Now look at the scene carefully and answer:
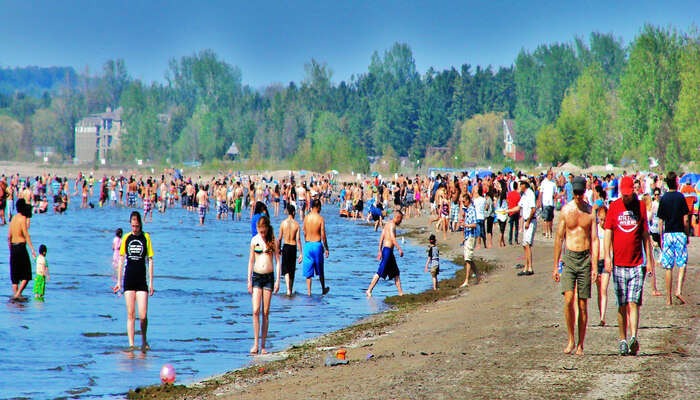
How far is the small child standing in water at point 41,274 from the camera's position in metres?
14.6

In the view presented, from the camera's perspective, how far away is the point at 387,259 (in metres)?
15.0

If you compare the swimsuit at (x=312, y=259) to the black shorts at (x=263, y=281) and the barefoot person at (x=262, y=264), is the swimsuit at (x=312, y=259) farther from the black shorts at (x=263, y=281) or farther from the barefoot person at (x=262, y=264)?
the black shorts at (x=263, y=281)

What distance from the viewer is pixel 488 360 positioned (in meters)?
8.72

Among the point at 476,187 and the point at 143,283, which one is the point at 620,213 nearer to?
the point at 143,283

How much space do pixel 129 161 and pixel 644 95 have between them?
95.6m

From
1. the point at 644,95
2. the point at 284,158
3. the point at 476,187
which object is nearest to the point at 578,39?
the point at 284,158

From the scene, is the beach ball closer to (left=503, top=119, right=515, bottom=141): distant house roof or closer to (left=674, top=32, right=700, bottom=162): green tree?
(left=674, top=32, right=700, bottom=162): green tree

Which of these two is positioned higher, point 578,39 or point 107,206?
point 578,39

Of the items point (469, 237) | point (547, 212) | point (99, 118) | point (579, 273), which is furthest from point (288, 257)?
point (99, 118)

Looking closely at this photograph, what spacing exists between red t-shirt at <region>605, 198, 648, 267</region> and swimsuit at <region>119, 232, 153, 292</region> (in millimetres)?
5321

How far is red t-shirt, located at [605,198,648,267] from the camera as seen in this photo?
28.3 ft

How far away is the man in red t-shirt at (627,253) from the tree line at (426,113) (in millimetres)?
54324

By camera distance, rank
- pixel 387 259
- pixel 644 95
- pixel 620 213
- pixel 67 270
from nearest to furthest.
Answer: pixel 620 213
pixel 387 259
pixel 67 270
pixel 644 95

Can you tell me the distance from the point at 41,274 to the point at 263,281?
257 inches
